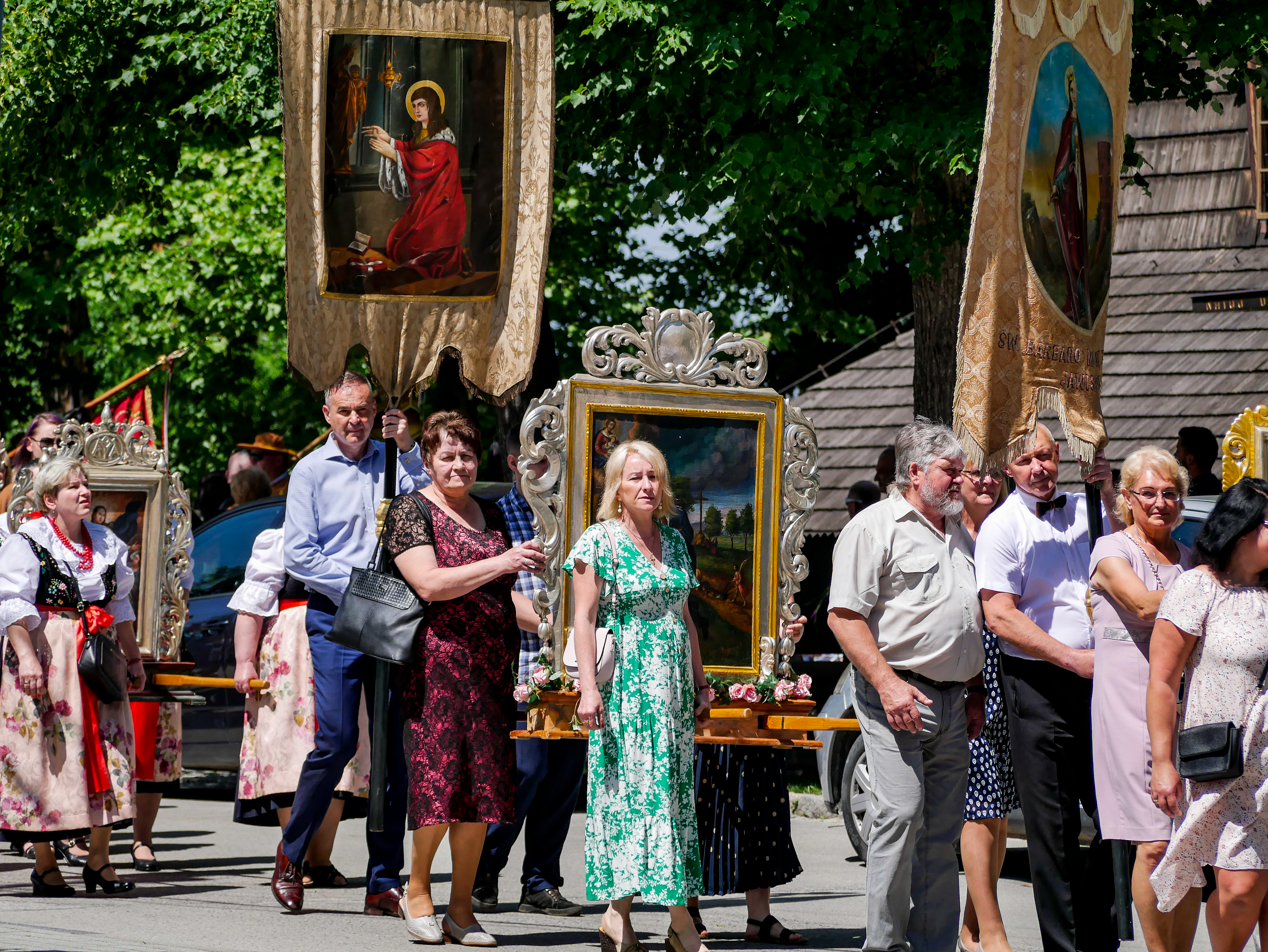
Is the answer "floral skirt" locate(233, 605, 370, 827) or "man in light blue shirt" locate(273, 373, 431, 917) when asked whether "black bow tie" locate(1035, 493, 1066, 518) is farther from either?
"floral skirt" locate(233, 605, 370, 827)

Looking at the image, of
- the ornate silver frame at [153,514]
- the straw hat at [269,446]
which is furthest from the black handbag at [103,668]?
the straw hat at [269,446]

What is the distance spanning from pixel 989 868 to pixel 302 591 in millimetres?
3779

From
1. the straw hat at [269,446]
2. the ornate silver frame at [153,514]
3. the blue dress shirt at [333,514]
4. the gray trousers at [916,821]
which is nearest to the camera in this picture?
the gray trousers at [916,821]

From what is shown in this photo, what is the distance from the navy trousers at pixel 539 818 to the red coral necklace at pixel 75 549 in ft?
7.35

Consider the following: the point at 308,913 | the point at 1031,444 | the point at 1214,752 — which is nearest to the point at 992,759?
the point at 1031,444

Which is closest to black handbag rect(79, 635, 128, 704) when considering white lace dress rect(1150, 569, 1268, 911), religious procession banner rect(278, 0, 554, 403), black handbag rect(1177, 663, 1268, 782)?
religious procession banner rect(278, 0, 554, 403)

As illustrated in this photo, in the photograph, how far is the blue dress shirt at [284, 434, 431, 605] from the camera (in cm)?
855

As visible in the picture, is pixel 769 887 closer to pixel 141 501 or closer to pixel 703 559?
pixel 703 559

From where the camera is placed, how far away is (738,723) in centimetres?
790

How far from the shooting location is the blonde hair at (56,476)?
354 inches

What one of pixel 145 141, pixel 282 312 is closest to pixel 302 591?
pixel 145 141

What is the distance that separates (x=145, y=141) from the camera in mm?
16703

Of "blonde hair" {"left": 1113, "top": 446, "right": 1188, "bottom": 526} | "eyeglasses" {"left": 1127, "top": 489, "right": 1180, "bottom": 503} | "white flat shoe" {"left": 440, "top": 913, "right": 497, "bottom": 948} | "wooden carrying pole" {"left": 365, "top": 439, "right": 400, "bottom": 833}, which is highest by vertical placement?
"blonde hair" {"left": 1113, "top": 446, "right": 1188, "bottom": 526}

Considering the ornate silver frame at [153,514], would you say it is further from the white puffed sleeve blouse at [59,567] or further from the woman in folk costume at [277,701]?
the woman in folk costume at [277,701]
